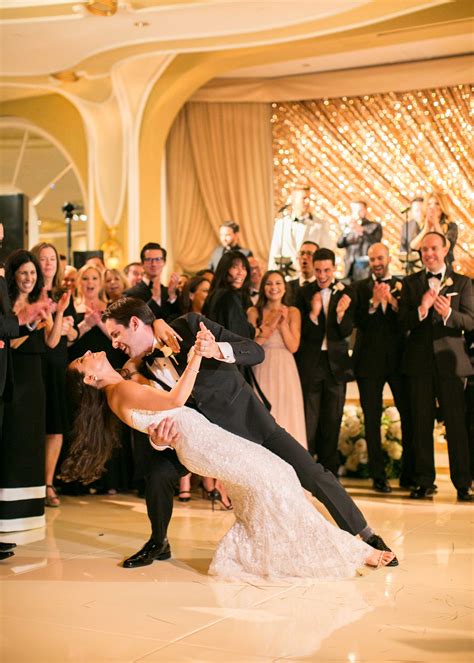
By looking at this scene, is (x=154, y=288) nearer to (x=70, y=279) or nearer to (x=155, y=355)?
(x=70, y=279)

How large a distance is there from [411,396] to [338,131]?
7.68 metres

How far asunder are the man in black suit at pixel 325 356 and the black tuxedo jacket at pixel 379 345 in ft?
0.69

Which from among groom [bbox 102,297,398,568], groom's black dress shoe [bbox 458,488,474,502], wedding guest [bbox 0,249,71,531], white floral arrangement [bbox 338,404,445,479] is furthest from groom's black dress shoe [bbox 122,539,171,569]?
white floral arrangement [bbox 338,404,445,479]

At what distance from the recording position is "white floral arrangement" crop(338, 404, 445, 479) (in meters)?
7.86

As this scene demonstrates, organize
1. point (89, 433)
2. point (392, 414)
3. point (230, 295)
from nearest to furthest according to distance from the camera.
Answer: point (89, 433)
point (230, 295)
point (392, 414)

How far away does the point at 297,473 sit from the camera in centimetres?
466

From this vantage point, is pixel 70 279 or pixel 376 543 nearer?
pixel 376 543

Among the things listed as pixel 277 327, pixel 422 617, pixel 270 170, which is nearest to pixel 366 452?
pixel 277 327

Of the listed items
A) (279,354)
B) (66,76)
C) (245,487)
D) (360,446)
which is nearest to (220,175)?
(66,76)

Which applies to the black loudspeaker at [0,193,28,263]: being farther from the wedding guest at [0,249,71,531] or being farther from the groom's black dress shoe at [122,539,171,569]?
the groom's black dress shoe at [122,539,171,569]

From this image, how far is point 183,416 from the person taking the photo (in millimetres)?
4453

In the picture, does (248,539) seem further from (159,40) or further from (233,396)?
(159,40)

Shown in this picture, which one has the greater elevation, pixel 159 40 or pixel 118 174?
pixel 159 40

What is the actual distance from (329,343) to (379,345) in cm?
42
